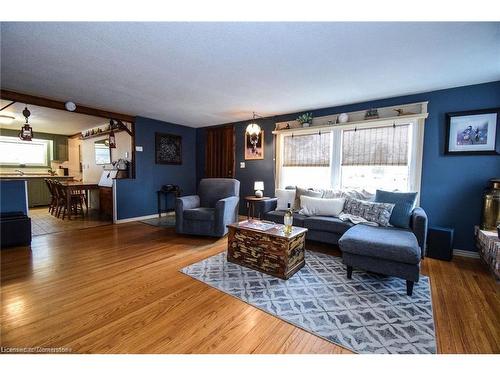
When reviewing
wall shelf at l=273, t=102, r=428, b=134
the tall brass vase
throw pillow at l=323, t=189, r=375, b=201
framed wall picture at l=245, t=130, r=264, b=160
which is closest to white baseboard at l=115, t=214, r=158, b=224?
framed wall picture at l=245, t=130, r=264, b=160

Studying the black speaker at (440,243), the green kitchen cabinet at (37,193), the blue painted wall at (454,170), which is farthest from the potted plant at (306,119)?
the green kitchen cabinet at (37,193)

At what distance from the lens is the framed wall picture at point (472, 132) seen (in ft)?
9.59

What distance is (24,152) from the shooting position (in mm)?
6797

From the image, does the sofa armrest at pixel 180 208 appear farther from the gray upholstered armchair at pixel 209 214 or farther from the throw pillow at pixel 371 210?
the throw pillow at pixel 371 210

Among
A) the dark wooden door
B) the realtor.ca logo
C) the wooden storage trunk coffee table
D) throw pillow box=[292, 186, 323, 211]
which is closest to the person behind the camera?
the realtor.ca logo

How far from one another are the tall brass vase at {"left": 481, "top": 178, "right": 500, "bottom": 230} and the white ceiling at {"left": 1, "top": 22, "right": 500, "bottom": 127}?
137 cm

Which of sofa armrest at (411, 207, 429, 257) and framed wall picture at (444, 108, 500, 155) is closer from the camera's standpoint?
sofa armrest at (411, 207, 429, 257)

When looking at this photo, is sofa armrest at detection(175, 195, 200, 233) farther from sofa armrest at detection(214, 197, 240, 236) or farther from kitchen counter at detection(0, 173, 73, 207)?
kitchen counter at detection(0, 173, 73, 207)

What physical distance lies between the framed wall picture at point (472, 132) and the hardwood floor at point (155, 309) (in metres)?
1.46

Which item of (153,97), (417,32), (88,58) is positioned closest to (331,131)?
(417,32)

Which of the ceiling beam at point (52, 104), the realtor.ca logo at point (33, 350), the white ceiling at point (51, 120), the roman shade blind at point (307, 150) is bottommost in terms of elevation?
the realtor.ca logo at point (33, 350)

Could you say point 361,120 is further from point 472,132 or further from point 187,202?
point 187,202

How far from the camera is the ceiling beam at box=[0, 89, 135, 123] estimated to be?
11.3 feet

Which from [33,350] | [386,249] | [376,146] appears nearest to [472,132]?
[376,146]
